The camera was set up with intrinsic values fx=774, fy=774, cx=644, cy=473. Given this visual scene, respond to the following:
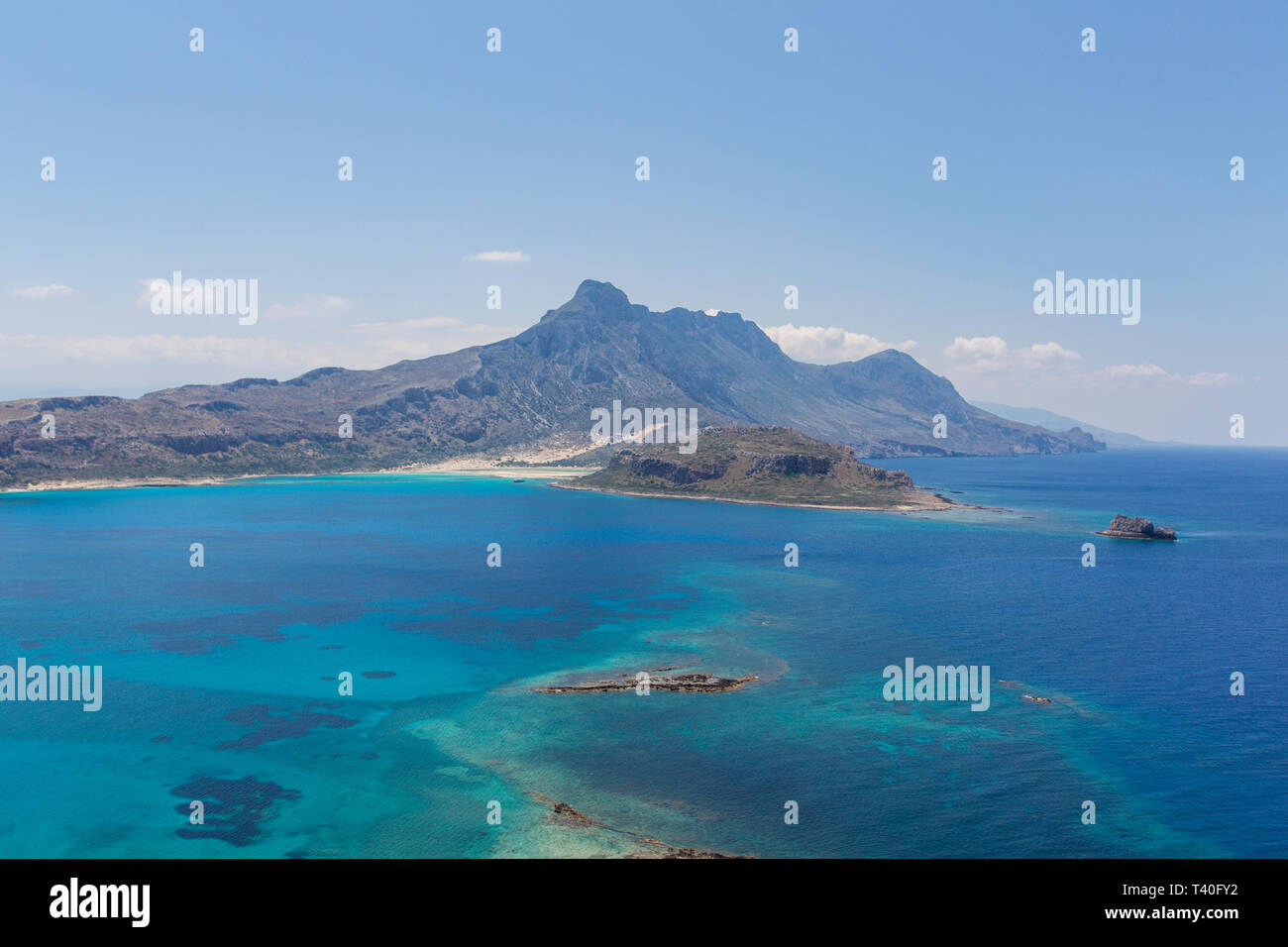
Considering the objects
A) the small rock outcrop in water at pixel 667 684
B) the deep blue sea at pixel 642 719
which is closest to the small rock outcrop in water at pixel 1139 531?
the deep blue sea at pixel 642 719

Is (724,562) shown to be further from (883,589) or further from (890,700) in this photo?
(890,700)

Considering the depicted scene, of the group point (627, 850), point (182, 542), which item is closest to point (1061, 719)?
point (627, 850)

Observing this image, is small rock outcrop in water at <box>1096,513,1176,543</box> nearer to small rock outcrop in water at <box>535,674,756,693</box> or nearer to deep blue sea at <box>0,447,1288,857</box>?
deep blue sea at <box>0,447,1288,857</box>

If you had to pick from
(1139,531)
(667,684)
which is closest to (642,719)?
(667,684)

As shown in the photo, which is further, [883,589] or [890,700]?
[883,589]

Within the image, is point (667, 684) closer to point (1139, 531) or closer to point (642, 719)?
point (642, 719)
